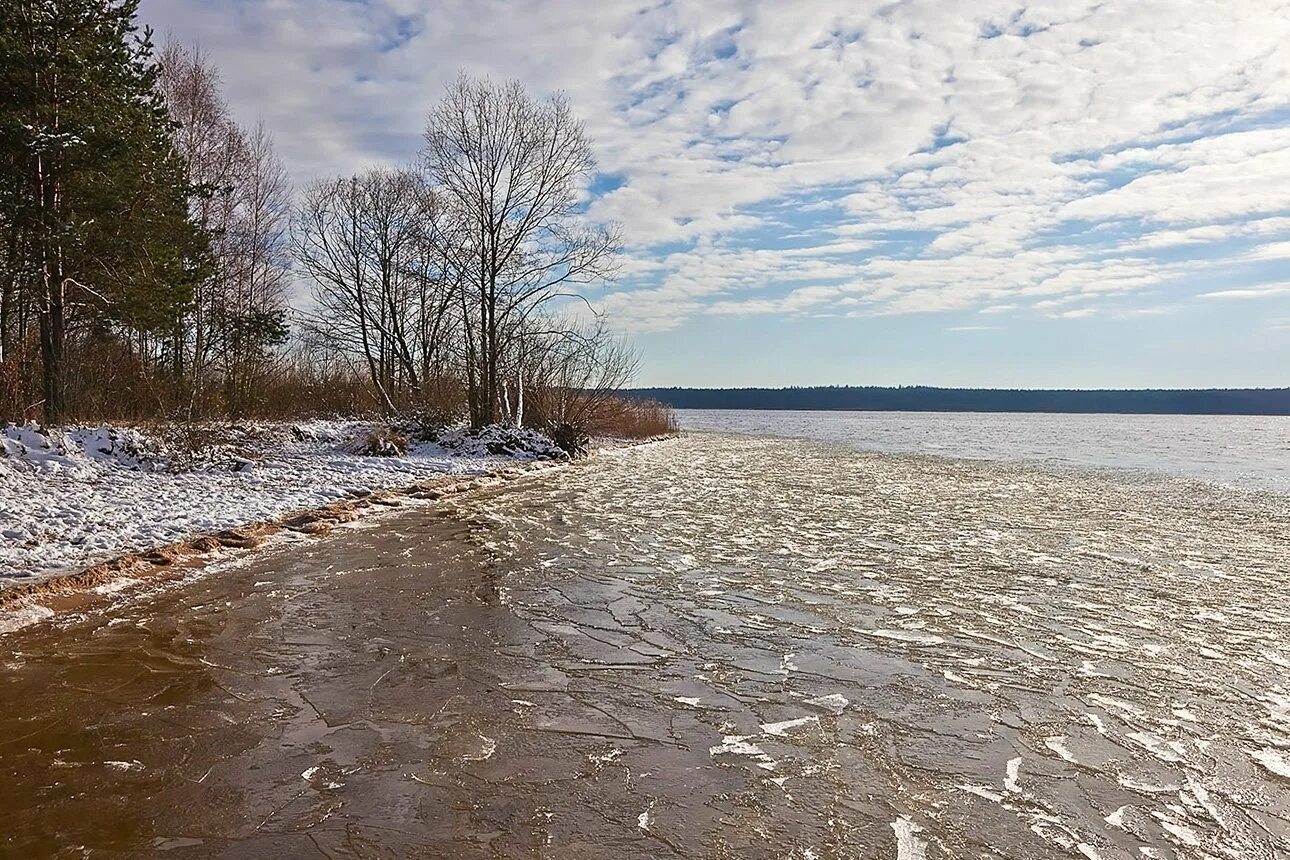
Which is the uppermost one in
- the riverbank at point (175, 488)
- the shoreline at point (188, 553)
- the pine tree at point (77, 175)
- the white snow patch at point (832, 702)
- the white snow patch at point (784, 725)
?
the pine tree at point (77, 175)

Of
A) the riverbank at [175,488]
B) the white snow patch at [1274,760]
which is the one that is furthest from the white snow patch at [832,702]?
the riverbank at [175,488]

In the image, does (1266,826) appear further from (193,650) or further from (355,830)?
(193,650)

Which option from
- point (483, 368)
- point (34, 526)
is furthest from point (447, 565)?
point (483, 368)

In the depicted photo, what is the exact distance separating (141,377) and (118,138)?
19.6ft

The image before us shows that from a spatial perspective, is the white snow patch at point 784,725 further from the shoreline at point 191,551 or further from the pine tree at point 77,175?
the pine tree at point 77,175

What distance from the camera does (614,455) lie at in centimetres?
2691

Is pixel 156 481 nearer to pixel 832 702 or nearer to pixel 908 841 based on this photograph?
pixel 832 702

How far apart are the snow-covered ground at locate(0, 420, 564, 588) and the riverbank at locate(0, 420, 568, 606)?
0.02 metres

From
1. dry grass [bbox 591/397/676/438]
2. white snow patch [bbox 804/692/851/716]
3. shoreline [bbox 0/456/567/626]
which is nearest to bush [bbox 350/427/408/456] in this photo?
shoreline [bbox 0/456/567/626]

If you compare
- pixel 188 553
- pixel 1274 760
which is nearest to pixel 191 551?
pixel 188 553

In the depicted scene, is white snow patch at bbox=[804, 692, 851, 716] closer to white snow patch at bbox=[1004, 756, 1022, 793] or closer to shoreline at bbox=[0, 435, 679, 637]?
white snow patch at bbox=[1004, 756, 1022, 793]

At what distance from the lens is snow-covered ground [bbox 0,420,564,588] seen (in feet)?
25.2

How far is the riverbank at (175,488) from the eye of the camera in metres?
7.28

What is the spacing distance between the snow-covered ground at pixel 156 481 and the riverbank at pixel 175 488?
19mm
